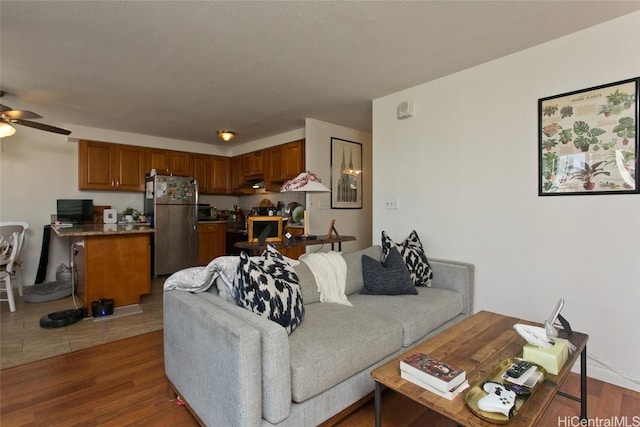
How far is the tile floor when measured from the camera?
7.94 feet

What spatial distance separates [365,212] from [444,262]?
7.15ft

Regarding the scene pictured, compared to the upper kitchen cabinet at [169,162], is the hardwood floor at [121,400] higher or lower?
lower

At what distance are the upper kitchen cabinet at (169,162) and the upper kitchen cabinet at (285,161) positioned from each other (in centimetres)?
159

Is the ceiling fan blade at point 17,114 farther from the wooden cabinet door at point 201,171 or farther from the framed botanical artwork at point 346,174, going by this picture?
the framed botanical artwork at point 346,174

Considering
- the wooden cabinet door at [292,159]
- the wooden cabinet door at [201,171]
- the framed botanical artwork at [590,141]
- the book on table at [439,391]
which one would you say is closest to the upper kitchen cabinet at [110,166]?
the wooden cabinet door at [201,171]

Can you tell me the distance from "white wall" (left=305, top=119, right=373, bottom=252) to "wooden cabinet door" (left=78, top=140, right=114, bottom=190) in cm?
315

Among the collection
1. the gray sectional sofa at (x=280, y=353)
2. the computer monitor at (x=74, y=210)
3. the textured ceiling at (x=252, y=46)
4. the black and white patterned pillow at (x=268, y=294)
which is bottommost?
the gray sectional sofa at (x=280, y=353)

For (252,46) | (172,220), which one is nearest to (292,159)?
(172,220)

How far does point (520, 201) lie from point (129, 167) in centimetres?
529

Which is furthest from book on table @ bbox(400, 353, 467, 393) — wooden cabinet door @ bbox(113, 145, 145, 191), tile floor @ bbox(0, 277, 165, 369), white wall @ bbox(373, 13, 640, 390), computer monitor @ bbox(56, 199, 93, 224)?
wooden cabinet door @ bbox(113, 145, 145, 191)

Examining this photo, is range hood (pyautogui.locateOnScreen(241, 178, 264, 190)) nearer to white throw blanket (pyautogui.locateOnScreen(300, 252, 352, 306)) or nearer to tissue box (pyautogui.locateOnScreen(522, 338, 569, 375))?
white throw blanket (pyautogui.locateOnScreen(300, 252, 352, 306))

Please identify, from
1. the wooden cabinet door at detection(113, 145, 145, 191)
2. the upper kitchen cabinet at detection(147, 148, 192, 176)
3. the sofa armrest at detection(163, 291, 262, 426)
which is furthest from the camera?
the upper kitchen cabinet at detection(147, 148, 192, 176)

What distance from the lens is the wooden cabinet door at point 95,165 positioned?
4602 millimetres

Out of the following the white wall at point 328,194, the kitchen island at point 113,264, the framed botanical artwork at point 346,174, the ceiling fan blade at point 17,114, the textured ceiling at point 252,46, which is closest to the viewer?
the textured ceiling at point 252,46
